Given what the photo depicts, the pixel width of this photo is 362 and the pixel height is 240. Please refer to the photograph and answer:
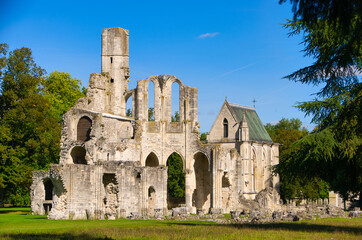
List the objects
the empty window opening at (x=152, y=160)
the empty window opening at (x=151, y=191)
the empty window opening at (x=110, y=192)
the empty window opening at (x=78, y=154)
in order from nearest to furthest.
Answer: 1. the empty window opening at (x=110, y=192)
2. the empty window opening at (x=151, y=191)
3. the empty window opening at (x=78, y=154)
4. the empty window opening at (x=152, y=160)

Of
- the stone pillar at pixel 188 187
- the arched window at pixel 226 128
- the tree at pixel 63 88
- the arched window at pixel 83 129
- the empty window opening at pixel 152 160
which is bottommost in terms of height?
the stone pillar at pixel 188 187

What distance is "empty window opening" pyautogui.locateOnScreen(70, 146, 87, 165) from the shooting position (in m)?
36.2

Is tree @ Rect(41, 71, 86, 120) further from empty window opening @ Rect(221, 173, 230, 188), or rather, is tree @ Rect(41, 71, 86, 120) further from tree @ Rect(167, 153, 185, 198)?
empty window opening @ Rect(221, 173, 230, 188)

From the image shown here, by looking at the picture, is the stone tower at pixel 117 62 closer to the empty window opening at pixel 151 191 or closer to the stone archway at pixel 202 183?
the stone archway at pixel 202 183

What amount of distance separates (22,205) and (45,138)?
533 inches

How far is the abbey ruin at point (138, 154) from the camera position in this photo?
31.5m

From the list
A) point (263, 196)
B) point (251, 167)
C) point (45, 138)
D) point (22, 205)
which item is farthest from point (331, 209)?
point (22, 205)

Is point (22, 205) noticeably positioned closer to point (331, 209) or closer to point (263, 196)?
point (263, 196)

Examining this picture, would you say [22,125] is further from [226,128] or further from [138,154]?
[226,128]

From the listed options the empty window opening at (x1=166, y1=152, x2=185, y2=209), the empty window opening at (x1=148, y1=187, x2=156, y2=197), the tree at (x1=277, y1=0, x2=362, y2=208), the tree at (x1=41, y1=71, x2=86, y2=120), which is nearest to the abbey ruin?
the empty window opening at (x1=148, y1=187, x2=156, y2=197)

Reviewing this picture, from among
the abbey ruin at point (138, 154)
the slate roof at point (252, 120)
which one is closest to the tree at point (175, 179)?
the abbey ruin at point (138, 154)

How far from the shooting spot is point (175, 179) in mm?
53531

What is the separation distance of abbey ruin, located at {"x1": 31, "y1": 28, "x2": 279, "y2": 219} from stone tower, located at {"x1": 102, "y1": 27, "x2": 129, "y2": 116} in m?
0.08

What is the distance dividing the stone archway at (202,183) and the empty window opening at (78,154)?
32.7ft
